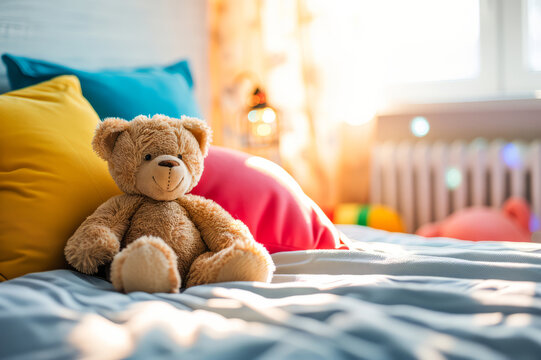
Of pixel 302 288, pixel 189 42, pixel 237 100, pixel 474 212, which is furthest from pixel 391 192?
pixel 302 288

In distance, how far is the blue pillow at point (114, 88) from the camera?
1109 mm

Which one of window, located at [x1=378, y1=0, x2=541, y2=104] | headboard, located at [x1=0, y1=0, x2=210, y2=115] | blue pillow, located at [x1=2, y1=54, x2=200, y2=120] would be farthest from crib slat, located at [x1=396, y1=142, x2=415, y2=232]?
blue pillow, located at [x1=2, y1=54, x2=200, y2=120]

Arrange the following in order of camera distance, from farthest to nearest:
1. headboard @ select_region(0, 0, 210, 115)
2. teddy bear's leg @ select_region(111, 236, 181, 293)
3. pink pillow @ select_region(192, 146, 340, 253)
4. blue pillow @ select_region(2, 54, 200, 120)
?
1. headboard @ select_region(0, 0, 210, 115)
2. blue pillow @ select_region(2, 54, 200, 120)
3. pink pillow @ select_region(192, 146, 340, 253)
4. teddy bear's leg @ select_region(111, 236, 181, 293)

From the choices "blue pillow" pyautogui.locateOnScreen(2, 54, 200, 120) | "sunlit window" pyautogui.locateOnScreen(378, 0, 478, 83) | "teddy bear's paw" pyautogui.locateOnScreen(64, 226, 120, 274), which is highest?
"sunlit window" pyautogui.locateOnScreen(378, 0, 478, 83)

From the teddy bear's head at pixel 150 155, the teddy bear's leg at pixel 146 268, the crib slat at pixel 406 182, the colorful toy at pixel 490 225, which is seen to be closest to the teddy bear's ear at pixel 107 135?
the teddy bear's head at pixel 150 155

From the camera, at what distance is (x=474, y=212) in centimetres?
175

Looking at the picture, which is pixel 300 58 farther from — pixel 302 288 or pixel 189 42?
pixel 302 288

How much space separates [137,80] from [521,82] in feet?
5.48

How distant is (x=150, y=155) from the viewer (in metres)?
0.83

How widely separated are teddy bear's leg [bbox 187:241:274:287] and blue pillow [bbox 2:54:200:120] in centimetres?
48

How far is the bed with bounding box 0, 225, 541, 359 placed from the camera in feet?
1.73

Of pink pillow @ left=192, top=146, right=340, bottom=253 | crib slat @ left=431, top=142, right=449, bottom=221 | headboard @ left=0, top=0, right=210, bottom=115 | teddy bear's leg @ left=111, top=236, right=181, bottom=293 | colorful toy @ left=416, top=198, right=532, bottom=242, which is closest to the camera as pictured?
teddy bear's leg @ left=111, top=236, right=181, bottom=293

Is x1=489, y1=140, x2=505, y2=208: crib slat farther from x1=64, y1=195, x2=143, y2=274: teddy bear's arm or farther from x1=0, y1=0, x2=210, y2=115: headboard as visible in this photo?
x1=64, y1=195, x2=143, y2=274: teddy bear's arm

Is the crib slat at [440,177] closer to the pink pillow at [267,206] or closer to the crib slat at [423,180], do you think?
the crib slat at [423,180]
